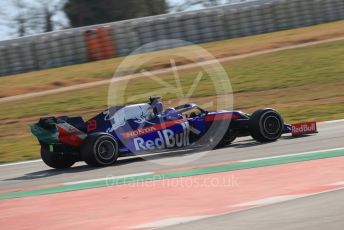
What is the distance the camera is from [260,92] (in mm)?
25078

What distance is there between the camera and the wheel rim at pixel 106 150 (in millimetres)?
12841

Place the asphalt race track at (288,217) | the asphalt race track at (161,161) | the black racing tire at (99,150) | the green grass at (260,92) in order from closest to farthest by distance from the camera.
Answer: the asphalt race track at (288,217), the asphalt race track at (161,161), the black racing tire at (99,150), the green grass at (260,92)

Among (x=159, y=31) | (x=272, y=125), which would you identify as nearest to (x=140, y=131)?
(x=272, y=125)

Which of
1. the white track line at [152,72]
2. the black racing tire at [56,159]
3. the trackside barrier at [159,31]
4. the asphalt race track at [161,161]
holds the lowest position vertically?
the asphalt race track at [161,161]

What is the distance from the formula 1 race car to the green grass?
4.67 m

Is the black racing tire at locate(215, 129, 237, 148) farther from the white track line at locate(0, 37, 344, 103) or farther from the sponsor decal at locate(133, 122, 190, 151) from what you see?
the white track line at locate(0, 37, 344, 103)

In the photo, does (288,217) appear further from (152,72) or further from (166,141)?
(152,72)

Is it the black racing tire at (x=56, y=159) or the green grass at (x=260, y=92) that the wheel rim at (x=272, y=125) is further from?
the green grass at (x=260, y=92)

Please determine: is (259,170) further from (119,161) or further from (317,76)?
(317,76)

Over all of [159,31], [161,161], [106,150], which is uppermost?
[159,31]

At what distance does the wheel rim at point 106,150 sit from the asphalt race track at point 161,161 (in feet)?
0.72

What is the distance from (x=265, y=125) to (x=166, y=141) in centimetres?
209

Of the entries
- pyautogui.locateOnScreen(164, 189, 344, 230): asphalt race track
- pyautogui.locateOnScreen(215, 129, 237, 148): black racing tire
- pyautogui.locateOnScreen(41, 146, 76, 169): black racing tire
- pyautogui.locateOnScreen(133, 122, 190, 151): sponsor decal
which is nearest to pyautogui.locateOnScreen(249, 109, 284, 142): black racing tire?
pyautogui.locateOnScreen(215, 129, 237, 148): black racing tire

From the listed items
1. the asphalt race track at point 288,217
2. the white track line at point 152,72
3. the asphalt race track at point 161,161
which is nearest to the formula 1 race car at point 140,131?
the asphalt race track at point 161,161
